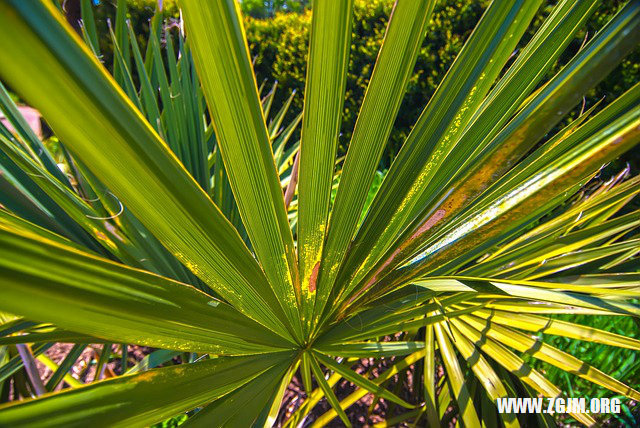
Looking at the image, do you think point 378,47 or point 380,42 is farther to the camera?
point 380,42

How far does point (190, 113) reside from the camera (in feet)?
3.81

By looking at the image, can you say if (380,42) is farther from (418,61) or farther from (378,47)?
(418,61)

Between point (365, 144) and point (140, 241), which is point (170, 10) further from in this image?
point (365, 144)

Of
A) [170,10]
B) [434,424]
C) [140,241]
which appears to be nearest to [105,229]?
[140,241]

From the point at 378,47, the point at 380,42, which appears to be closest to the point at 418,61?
the point at 378,47

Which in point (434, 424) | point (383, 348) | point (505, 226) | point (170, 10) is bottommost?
point (434, 424)

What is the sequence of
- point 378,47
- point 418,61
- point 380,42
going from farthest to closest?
point 380,42
point 378,47
point 418,61

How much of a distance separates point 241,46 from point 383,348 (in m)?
0.58

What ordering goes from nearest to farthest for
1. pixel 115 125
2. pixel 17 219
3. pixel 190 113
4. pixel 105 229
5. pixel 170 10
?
pixel 115 125 < pixel 17 219 < pixel 105 229 < pixel 190 113 < pixel 170 10

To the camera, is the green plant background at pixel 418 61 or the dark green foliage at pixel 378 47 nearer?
the green plant background at pixel 418 61

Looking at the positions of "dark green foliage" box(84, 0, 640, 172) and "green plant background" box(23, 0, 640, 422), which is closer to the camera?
"green plant background" box(23, 0, 640, 422)

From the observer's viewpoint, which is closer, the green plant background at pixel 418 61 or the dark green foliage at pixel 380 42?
the green plant background at pixel 418 61

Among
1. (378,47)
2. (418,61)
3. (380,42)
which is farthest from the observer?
(380,42)

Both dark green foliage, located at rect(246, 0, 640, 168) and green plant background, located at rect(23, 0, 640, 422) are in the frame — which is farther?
dark green foliage, located at rect(246, 0, 640, 168)
